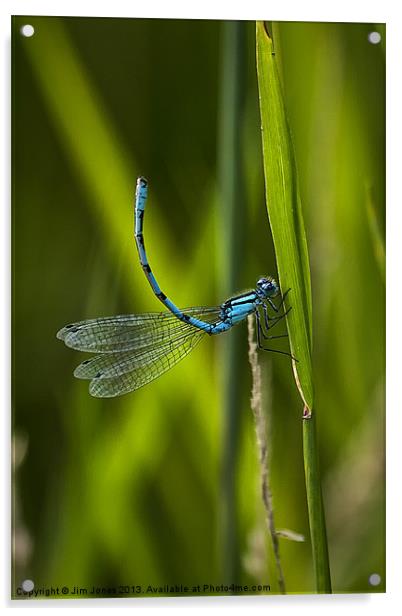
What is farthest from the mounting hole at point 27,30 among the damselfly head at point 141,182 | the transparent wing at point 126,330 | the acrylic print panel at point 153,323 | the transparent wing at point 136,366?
the transparent wing at point 136,366

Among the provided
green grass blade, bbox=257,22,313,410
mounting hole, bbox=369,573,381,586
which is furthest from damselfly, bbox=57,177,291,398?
mounting hole, bbox=369,573,381,586

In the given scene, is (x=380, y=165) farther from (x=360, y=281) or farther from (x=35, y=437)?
(x=35, y=437)

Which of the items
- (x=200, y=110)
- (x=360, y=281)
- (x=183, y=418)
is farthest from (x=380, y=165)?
(x=183, y=418)

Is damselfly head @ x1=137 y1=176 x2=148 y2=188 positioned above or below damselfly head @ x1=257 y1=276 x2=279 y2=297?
above

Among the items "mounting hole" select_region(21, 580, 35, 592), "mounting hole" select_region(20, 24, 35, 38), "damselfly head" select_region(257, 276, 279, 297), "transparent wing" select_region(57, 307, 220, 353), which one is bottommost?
"mounting hole" select_region(21, 580, 35, 592)

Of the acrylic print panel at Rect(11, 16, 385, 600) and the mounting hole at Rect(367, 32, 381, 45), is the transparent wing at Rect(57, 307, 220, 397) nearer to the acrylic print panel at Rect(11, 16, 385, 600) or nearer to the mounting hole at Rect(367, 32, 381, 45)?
the acrylic print panel at Rect(11, 16, 385, 600)

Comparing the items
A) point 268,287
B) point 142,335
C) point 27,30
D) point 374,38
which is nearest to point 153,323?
point 142,335
